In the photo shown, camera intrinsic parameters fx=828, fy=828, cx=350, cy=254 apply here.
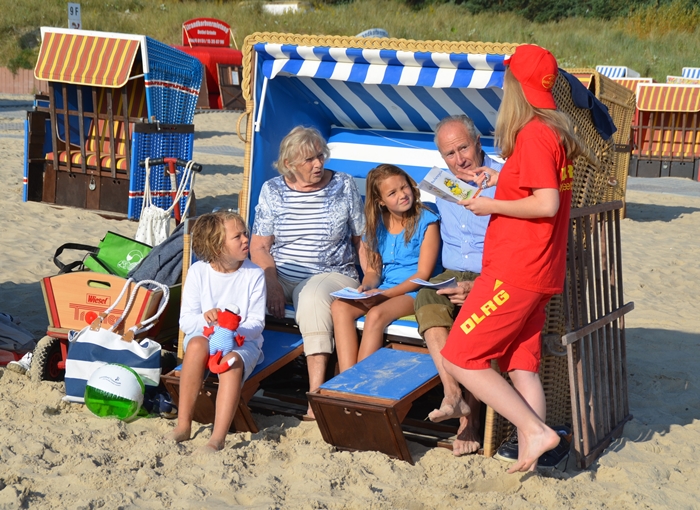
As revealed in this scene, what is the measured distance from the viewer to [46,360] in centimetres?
443

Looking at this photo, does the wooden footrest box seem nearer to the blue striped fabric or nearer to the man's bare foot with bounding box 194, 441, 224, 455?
the man's bare foot with bounding box 194, 441, 224, 455

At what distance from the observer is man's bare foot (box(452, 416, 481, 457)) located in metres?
3.65

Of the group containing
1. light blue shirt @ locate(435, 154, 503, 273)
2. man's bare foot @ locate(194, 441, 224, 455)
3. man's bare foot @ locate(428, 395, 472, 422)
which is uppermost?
light blue shirt @ locate(435, 154, 503, 273)

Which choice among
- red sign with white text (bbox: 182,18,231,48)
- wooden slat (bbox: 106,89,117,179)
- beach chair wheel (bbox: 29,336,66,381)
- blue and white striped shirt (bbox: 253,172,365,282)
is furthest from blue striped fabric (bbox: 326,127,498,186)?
red sign with white text (bbox: 182,18,231,48)

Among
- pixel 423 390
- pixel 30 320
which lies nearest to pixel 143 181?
pixel 30 320

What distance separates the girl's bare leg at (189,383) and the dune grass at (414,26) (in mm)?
27493

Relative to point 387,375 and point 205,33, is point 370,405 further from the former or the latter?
point 205,33

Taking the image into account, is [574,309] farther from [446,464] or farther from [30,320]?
[30,320]

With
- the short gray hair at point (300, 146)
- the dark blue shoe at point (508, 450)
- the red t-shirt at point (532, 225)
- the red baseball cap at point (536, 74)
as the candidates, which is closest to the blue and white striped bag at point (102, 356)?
the short gray hair at point (300, 146)

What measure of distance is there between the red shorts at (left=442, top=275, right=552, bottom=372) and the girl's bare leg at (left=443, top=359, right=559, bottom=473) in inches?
1.7

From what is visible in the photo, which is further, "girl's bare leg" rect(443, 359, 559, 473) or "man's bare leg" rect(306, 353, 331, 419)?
Answer: "man's bare leg" rect(306, 353, 331, 419)

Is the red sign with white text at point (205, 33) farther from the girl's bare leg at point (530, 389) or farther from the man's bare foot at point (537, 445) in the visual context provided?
the man's bare foot at point (537, 445)

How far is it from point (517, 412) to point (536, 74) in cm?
128

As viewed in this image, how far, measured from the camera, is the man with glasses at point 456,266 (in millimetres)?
3631
